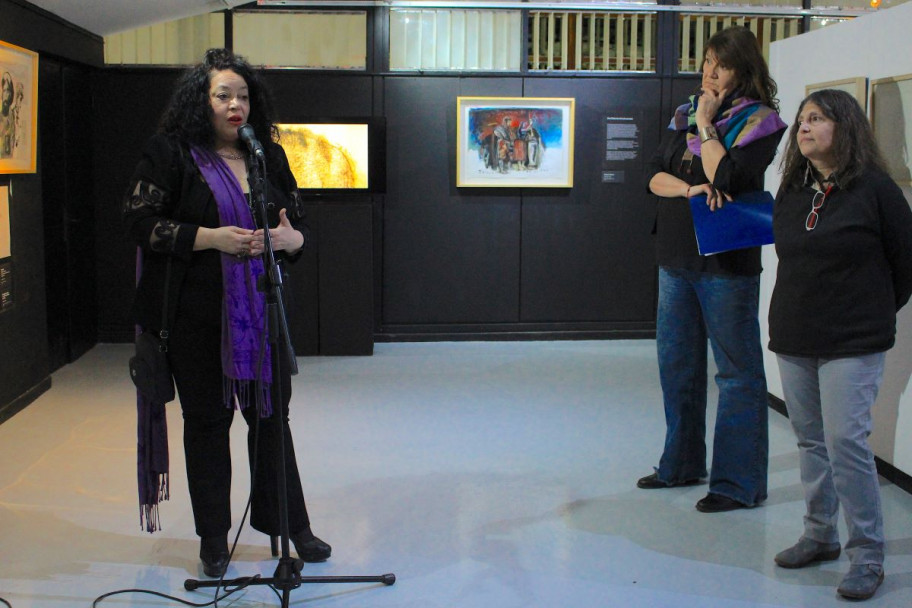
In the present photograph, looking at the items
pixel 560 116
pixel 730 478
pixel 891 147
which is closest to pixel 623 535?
pixel 730 478

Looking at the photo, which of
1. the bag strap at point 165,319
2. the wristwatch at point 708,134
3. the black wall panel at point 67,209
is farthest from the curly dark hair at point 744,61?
the black wall panel at point 67,209

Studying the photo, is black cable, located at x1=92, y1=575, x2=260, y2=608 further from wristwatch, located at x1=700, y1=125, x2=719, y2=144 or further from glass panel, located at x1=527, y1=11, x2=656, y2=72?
glass panel, located at x1=527, y1=11, x2=656, y2=72

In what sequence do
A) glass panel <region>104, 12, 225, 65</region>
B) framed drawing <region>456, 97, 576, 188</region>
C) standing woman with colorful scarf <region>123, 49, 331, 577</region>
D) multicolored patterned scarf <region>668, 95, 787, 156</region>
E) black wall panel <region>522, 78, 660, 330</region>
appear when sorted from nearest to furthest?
standing woman with colorful scarf <region>123, 49, 331, 577</region>
multicolored patterned scarf <region>668, 95, 787, 156</region>
glass panel <region>104, 12, 225, 65</region>
framed drawing <region>456, 97, 576, 188</region>
black wall panel <region>522, 78, 660, 330</region>

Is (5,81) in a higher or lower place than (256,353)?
higher

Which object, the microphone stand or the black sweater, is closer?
the microphone stand

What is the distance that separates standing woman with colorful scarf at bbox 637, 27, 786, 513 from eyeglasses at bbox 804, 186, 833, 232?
526 millimetres

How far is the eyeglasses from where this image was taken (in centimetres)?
311

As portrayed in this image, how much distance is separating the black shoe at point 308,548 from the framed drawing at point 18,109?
2785 millimetres

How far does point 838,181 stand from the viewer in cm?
309

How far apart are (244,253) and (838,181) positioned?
1815 mm

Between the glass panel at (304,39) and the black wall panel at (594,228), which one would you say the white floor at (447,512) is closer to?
the black wall panel at (594,228)

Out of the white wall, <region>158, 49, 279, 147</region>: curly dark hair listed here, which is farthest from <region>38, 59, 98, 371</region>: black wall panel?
the white wall

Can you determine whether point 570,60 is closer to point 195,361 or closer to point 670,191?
point 670,191

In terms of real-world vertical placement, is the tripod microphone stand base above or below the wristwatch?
below
